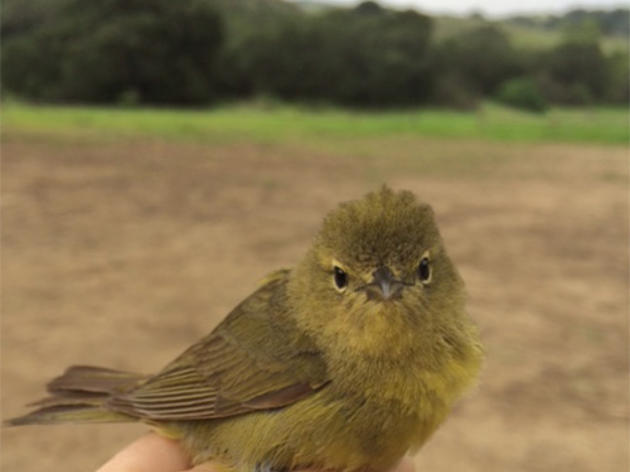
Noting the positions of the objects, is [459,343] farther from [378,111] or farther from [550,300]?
[378,111]

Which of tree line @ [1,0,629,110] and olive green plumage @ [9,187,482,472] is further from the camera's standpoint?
tree line @ [1,0,629,110]

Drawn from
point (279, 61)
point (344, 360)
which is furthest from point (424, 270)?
point (279, 61)

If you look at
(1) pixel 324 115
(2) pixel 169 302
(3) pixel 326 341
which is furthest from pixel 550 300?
(1) pixel 324 115

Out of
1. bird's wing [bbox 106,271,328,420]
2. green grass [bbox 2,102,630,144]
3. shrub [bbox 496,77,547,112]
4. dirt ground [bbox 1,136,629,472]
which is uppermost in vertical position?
shrub [bbox 496,77,547,112]

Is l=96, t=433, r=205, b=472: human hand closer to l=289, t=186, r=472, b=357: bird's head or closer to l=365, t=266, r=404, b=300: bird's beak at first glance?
l=289, t=186, r=472, b=357: bird's head

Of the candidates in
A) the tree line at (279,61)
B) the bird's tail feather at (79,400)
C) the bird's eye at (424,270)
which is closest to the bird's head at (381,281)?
the bird's eye at (424,270)

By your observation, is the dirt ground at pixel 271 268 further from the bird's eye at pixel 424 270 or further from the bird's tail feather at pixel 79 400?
the bird's eye at pixel 424 270

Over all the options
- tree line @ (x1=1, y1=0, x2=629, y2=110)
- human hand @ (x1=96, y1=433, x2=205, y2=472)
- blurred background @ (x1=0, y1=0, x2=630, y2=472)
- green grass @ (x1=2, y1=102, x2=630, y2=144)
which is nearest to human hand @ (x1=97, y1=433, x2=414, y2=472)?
human hand @ (x1=96, y1=433, x2=205, y2=472)

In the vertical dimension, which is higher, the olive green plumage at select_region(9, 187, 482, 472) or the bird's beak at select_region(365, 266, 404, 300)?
the bird's beak at select_region(365, 266, 404, 300)
